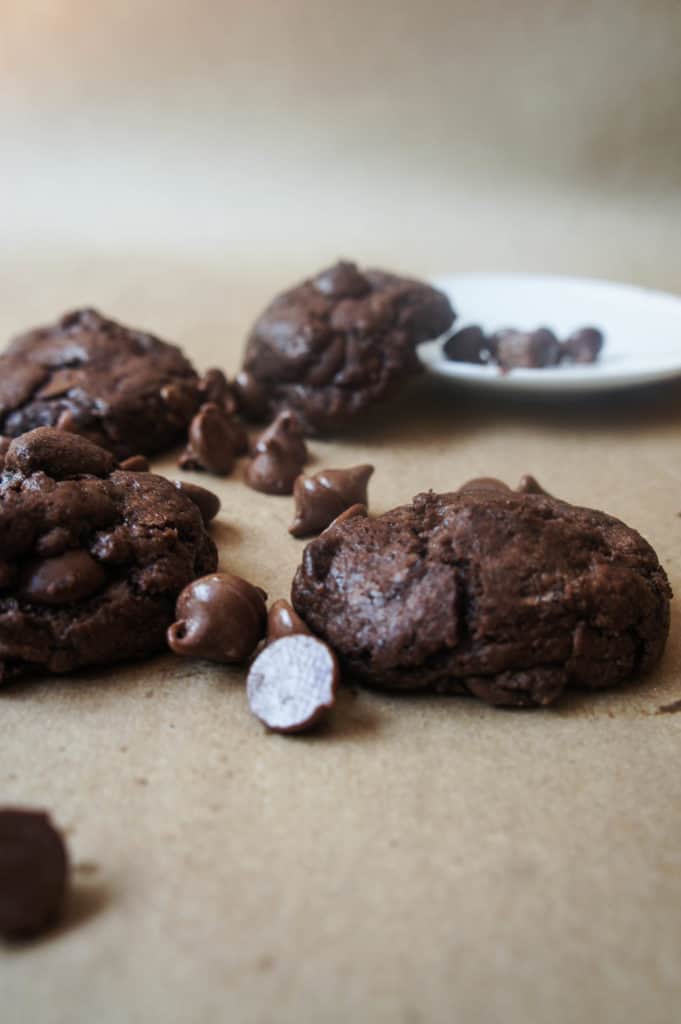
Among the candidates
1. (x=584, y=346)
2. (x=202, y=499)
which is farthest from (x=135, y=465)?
(x=584, y=346)

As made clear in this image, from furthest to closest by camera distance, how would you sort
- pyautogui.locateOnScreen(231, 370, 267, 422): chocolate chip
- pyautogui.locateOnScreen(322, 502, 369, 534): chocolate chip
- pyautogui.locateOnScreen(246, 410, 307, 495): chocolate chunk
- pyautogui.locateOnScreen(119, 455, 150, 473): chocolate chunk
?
pyautogui.locateOnScreen(231, 370, 267, 422): chocolate chip
pyautogui.locateOnScreen(246, 410, 307, 495): chocolate chunk
pyautogui.locateOnScreen(119, 455, 150, 473): chocolate chunk
pyautogui.locateOnScreen(322, 502, 369, 534): chocolate chip

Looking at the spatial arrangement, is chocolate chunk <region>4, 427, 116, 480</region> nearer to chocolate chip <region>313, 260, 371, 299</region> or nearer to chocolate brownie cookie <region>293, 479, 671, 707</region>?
chocolate brownie cookie <region>293, 479, 671, 707</region>

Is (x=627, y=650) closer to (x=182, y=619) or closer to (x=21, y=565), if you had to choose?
(x=182, y=619)

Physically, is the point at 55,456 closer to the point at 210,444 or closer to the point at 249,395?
the point at 210,444

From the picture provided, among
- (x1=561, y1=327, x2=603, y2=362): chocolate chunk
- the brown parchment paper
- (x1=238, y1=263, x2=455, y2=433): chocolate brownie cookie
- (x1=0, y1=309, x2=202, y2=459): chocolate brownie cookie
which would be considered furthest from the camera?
(x1=561, y1=327, x2=603, y2=362): chocolate chunk

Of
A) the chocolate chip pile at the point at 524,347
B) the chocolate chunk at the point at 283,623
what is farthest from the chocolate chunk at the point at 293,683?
the chocolate chip pile at the point at 524,347

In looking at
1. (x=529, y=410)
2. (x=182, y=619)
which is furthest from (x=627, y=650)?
(x=529, y=410)

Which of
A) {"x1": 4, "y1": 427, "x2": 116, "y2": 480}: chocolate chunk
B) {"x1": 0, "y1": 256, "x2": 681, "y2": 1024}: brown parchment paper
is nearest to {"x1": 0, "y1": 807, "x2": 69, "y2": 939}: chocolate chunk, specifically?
{"x1": 0, "y1": 256, "x2": 681, "y2": 1024}: brown parchment paper
